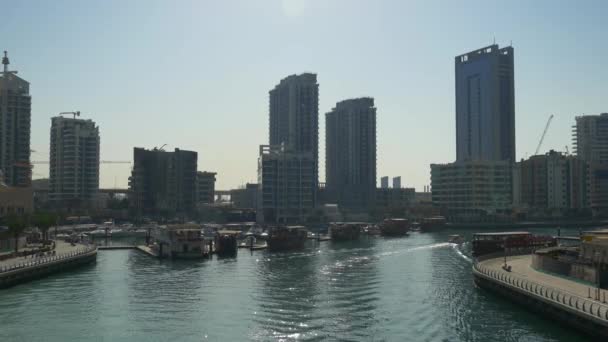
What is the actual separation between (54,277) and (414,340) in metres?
64.1

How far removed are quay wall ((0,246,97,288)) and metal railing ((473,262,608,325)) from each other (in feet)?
207

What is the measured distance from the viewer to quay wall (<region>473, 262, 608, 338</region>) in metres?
50.6

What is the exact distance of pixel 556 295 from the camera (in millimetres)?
59344

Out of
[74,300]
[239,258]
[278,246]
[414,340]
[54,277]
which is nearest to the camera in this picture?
[414,340]

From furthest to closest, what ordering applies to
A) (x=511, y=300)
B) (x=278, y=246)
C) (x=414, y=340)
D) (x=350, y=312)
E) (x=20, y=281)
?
(x=278, y=246) < (x=20, y=281) < (x=511, y=300) < (x=350, y=312) < (x=414, y=340)

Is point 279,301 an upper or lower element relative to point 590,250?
lower

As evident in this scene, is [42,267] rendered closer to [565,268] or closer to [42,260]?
[42,260]

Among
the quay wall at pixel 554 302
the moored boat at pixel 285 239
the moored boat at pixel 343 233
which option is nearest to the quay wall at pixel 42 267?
the moored boat at pixel 285 239

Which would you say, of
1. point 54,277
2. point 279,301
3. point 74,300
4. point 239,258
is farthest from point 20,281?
point 239,258

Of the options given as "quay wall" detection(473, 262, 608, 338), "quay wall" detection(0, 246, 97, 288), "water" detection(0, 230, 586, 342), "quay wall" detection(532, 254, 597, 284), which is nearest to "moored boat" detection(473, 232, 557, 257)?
"water" detection(0, 230, 586, 342)

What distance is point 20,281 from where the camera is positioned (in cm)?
8656

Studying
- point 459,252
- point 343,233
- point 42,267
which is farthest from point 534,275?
point 343,233

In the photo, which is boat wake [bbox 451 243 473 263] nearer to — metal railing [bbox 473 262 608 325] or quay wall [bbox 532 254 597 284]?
quay wall [bbox 532 254 597 284]

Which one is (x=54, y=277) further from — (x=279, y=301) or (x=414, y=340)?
(x=414, y=340)
